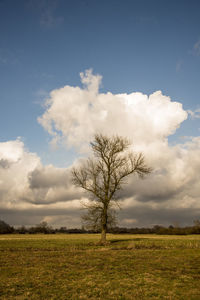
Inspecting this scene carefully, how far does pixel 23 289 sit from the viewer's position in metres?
9.61

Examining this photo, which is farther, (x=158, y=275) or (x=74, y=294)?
(x=158, y=275)

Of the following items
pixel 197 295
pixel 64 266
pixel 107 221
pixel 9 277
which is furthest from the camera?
pixel 107 221

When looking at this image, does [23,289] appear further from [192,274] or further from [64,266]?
[192,274]

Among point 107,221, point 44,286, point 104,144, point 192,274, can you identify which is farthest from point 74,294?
point 104,144

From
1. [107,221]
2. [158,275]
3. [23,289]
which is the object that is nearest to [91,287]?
[23,289]

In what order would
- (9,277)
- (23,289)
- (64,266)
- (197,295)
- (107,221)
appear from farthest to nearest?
(107,221)
(64,266)
(9,277)
(23,289)
(197,295)

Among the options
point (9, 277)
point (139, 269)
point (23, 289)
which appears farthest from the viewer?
point (139, 269)

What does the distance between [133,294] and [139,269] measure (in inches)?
Result: 202

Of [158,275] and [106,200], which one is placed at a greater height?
[106,200]

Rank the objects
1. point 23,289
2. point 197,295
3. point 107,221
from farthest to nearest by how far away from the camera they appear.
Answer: point 107,221
point 23,289
point 197,295

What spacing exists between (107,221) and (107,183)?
5.42 metres

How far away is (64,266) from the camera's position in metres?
15.0

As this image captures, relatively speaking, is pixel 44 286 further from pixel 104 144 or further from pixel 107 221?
pixel 104 144

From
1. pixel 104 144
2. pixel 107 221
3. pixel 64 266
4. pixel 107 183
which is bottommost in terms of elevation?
pixel 64 266
